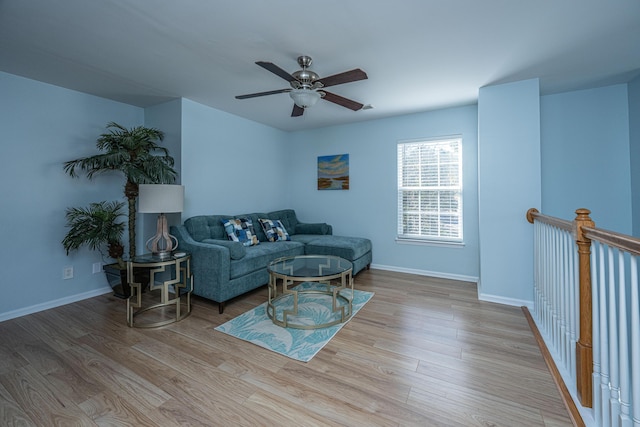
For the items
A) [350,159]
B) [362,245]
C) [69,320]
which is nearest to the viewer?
[69,320]

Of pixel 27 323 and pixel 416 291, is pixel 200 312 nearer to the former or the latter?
pixel 27 323

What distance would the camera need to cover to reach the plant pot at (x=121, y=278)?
118 inches

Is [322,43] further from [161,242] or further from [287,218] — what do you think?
[287,218]

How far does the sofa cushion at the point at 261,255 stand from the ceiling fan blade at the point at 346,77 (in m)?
1.99

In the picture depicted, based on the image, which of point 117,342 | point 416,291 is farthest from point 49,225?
point 416,291

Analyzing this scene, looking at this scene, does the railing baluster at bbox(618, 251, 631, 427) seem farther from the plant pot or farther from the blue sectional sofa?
the plant pot

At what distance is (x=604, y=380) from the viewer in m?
1.26

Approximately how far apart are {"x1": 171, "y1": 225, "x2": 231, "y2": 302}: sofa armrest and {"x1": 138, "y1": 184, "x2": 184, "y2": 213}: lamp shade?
0.51 meters

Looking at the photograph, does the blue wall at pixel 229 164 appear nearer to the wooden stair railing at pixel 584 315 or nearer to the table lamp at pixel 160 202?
the table lamp at pixel 160 202

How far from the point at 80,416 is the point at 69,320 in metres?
1.60

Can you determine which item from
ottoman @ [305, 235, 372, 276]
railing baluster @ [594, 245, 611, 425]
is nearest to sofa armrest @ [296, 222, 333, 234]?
ottoman @ [305, 235, 372, 276]

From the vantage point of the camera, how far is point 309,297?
10.2 feet

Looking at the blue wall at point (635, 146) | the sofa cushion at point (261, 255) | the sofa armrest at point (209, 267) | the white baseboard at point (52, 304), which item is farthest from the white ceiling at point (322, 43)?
the white baseboard at point (52, 304)

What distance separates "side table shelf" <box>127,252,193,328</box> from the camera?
247 cm
